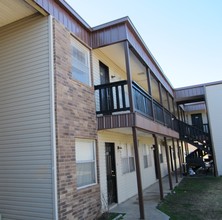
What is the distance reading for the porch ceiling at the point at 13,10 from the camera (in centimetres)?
652

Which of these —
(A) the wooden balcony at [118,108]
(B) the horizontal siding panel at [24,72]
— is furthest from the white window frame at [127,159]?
(B) the horizontal siding panel at [24,72]

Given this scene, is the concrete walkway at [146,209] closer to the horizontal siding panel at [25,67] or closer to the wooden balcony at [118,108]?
the wooden balcony at [118,108]

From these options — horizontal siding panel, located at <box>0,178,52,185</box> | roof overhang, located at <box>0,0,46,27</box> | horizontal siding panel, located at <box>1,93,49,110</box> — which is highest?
roof overhang, located at <box>0,0,46,27</box>

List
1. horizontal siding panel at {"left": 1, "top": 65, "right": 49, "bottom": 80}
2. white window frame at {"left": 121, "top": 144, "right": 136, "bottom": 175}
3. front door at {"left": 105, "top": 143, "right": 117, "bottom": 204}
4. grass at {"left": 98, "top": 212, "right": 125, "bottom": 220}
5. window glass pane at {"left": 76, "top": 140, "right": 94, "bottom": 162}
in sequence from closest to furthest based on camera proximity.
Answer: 1. horizontal siding panel at {"left": 1, "top": 65, "right": 49, "bottom": 80}
2. window glass pane at {"left": 76, "top": 140, "right": 94, "bottom": 162}
3. grass at {"left": 98, "top": 212, "right": 125, "bottom": 220}
4. front door at {"left": 105, "top": 143, "right": 117, "bottom": 204}
5. white window frame at {"left": 121, "top": 144, "right": 136, "bottom": 175}

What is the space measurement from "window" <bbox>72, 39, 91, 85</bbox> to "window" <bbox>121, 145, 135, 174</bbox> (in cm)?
417

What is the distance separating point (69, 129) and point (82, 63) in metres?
2.74

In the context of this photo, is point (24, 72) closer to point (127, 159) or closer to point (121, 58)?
point (121, 58)

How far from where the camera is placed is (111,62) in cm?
1143

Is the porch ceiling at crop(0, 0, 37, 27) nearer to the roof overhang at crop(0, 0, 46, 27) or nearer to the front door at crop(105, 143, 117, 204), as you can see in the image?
the roof overhang at crop(0, 0, 46, 27)

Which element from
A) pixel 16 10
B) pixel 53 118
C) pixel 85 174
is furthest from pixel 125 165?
pixel 16 10

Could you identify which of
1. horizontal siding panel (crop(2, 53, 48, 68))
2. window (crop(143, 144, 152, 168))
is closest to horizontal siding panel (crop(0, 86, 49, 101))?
horizontal siding panel (crop(2, 53, 48, 68))

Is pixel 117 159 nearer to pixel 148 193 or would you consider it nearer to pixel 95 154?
pixel 95 154

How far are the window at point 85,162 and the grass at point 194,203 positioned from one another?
290cm

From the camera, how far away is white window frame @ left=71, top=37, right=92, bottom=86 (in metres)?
8.13
